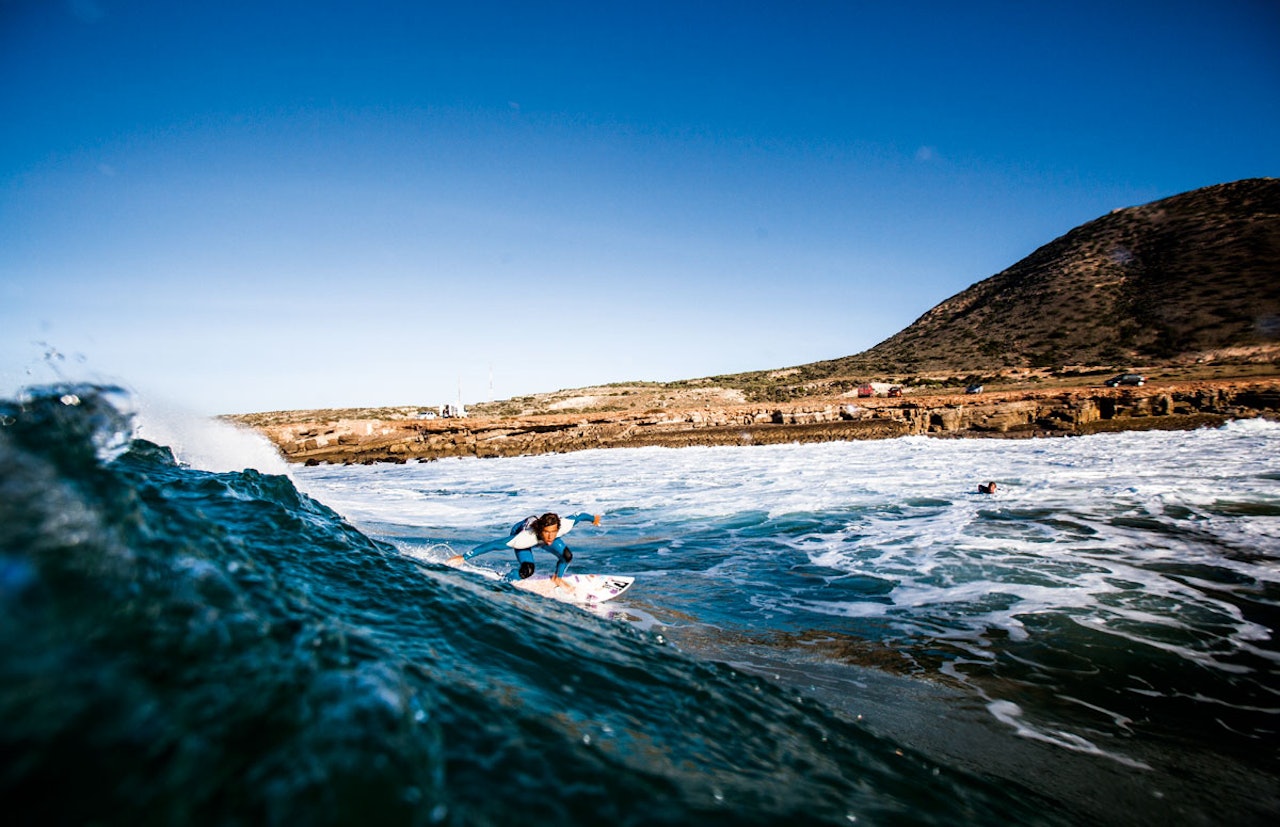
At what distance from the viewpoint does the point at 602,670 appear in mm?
3510

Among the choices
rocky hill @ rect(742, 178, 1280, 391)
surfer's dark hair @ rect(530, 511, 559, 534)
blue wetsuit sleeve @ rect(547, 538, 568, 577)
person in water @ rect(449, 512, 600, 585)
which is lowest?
blue wetsuit sleeve @ rect(547, 538, 568, 577)

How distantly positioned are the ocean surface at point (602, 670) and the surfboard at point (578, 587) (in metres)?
0.34

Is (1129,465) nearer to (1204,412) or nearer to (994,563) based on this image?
(994,563)

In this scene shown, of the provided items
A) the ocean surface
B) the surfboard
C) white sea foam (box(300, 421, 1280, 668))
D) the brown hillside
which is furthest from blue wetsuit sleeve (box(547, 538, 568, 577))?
the brown hillside

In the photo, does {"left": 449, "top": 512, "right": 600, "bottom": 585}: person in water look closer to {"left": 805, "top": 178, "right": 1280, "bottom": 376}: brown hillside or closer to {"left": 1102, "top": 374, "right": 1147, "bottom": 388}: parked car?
{"left": 1102, "top": 374, "right": 1147, "bottom": 388}: parked car

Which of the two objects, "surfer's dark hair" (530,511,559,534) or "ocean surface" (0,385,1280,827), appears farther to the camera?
"surfer's dark hair" (530,511,559,534)

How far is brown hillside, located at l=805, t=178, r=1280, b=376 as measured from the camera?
174ft

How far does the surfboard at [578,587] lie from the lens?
7.10m

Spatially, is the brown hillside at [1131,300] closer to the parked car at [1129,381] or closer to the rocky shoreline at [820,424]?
the parked car at [1129,381]

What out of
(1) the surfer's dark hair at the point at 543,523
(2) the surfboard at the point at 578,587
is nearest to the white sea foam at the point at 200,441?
(1) the surfer's dark hair at the point at 543,523

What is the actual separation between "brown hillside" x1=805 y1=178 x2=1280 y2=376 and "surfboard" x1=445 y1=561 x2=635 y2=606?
59.9 m

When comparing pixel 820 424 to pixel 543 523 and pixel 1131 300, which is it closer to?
pixel 543 523

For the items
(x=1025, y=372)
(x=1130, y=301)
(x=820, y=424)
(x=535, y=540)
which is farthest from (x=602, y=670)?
(x=1130, y=301)

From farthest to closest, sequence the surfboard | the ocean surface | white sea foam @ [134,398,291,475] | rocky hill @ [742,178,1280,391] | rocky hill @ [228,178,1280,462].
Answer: rocky hill @ [742,178,1280,391], rocky hill @ [228,178,1280,462], white sea foam @ [134,398,291,475], the surfboard, the ocean surface
